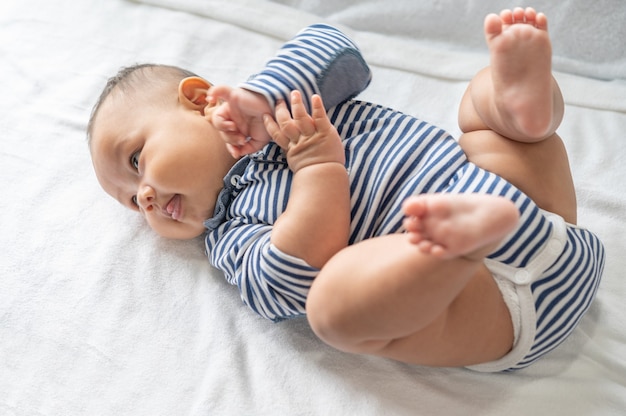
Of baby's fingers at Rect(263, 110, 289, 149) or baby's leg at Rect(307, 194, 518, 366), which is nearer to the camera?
baby's leg at Rect(307, 194, 518, 366)

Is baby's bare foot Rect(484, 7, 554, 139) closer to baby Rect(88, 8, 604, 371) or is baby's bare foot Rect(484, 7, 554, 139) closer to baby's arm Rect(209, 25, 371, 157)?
baby Rect(88, 8, 604, 371)

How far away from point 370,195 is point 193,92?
13.5 inches

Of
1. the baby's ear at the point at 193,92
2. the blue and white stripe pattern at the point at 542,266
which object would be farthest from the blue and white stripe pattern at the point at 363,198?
the baby's ear at the point at 193,92

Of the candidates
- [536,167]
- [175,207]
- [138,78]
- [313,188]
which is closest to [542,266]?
[536,167]

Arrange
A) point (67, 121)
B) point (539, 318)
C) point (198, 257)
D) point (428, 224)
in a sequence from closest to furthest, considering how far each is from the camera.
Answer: point (428, 224)
point (539, 318)
point (198, 257)
point (67, 121)

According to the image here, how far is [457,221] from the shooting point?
2.16ft

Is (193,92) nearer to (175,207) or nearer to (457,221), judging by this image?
(175,207)

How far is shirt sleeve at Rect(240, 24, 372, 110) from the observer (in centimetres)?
94

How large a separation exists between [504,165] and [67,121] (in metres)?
0.82

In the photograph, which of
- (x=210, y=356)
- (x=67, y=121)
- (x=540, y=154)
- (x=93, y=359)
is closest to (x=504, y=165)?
(x=540, y=154)

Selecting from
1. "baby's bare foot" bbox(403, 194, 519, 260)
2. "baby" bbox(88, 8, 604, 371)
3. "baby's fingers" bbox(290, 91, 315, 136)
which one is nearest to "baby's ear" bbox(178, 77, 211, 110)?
"baby" bbox(88, 8, 604, 371)

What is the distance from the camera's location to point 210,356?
38.5 inches

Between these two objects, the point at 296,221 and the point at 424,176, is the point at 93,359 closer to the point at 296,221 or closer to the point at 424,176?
the point at 296,221

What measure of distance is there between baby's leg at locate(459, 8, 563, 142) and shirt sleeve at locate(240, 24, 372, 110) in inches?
8.3
